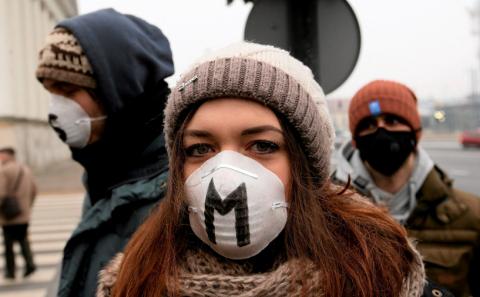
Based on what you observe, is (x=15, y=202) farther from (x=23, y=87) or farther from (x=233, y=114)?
(x=23, y=87)

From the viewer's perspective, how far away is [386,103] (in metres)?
2.54

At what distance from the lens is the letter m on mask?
4.20 ft

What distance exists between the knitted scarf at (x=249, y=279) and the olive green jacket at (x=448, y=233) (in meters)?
0.88

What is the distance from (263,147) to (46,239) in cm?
860

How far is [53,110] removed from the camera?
2.08 meters

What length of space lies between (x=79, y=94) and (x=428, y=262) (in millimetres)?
1666

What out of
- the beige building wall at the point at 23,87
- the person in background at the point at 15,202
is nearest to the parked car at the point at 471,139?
the beige building wall at the point at 23,87

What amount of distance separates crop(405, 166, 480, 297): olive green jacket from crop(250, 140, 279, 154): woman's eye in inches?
45.4

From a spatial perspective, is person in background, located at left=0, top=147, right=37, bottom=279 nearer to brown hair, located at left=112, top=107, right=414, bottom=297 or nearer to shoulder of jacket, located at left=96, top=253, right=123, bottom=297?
shoulder of jacket, located at left=96, top=253, right=123, bottom=297

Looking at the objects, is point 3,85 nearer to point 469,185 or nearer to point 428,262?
point 469,185

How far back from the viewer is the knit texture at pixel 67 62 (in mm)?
1975

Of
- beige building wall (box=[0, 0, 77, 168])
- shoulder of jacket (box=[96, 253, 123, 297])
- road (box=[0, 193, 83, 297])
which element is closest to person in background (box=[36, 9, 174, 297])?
shoulder of jacket (box=[96, 253, 123, 297])

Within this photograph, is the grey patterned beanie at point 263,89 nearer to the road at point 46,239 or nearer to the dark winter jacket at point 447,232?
the dark winter jacket at point 447,232

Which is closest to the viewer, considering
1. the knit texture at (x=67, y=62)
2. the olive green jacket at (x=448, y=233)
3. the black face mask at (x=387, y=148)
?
the knit texture at (x=67, y=62)
